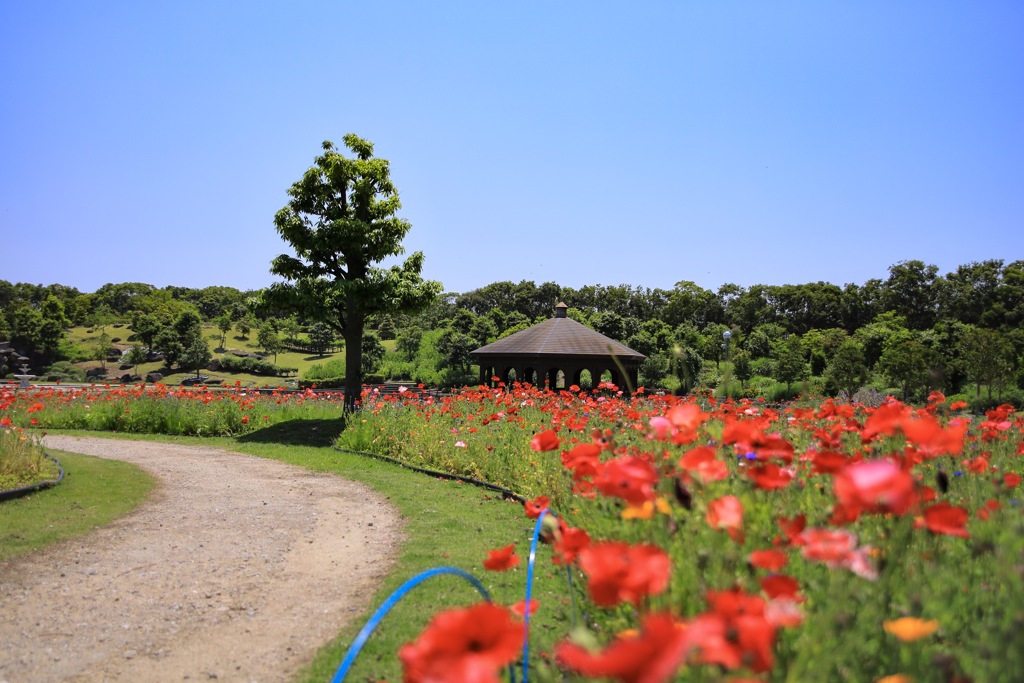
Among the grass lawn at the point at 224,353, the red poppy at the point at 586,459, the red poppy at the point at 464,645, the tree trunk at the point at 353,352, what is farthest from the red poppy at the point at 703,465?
the grass lawn at the point at 224,353

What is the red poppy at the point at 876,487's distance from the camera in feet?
5.23

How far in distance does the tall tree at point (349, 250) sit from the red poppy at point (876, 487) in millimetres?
15020

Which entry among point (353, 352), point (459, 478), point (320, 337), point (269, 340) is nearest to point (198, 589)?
point (459, 478)

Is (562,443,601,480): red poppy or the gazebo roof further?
the gazebo roof

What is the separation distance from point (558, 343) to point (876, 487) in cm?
2162

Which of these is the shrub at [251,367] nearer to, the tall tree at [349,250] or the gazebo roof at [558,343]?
the gazebo roof at [558,343]

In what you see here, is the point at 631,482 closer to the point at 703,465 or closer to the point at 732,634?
the point at 703,465

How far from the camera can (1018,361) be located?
35.6 meters

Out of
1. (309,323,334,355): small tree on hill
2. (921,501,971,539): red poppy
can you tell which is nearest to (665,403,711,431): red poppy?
(921,501,971,539): red poppy

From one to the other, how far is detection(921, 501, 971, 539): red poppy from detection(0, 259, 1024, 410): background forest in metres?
16.0

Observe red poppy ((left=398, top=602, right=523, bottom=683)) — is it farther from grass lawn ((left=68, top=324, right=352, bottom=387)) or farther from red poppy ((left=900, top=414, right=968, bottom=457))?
grass lawn ((left=68, top=324, right=352, bottom=387))

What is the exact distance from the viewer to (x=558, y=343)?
23.2 m

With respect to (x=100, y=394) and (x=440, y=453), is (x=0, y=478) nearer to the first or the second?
(x=440, y=453)

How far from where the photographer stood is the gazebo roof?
22.7 m
